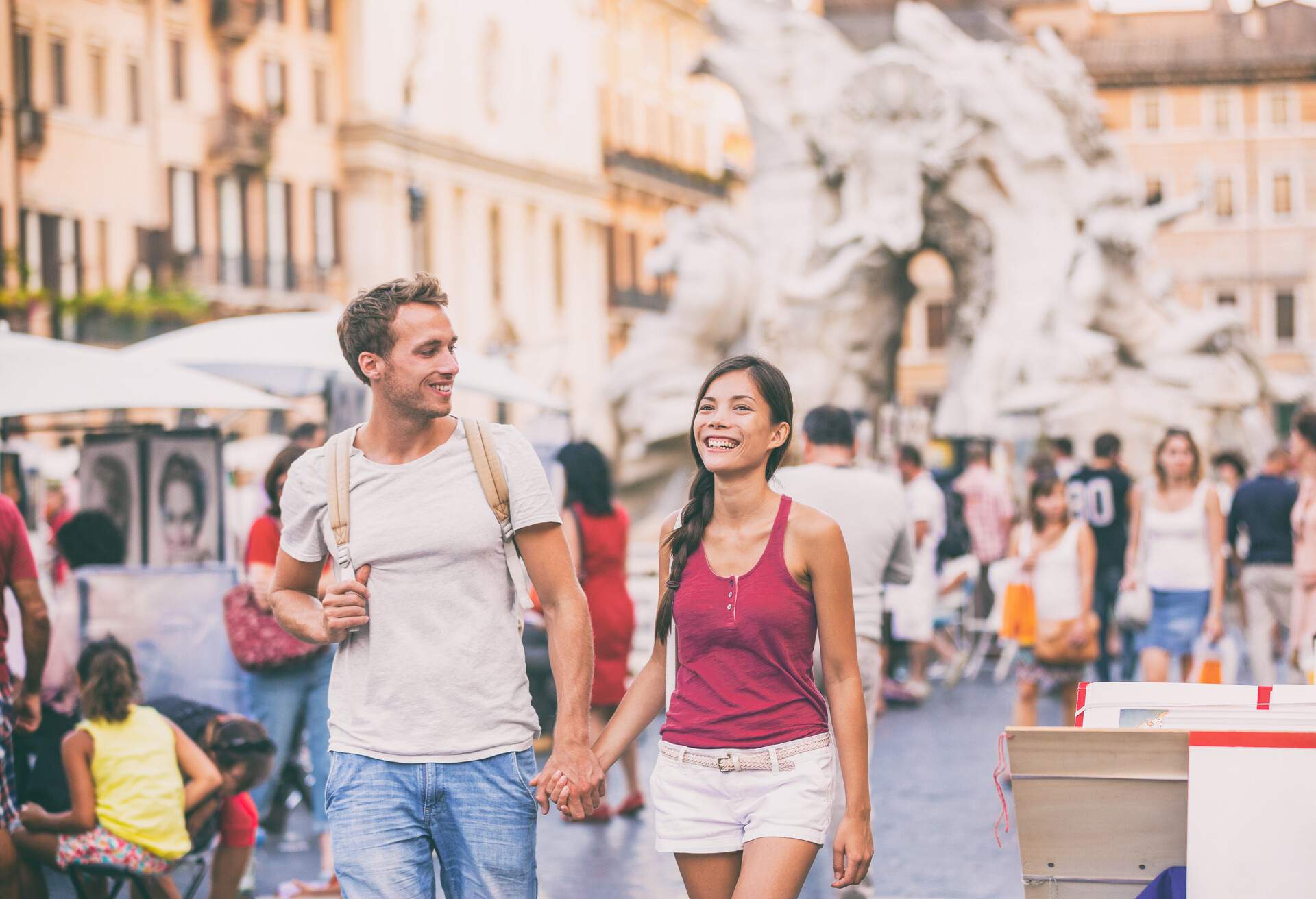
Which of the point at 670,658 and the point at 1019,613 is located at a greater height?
the point at 670,658

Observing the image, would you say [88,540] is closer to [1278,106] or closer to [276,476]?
[276,476]

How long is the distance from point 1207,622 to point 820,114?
11.7 metres

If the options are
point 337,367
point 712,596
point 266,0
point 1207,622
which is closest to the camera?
point 712,596

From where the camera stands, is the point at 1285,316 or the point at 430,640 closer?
the point at 430,640

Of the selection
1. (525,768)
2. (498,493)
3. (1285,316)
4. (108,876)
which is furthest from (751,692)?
(1285,316)

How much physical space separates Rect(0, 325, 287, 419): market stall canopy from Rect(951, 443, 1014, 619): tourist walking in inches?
258

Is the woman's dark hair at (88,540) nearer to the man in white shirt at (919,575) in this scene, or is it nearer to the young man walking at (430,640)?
the young man walking at (430,640)

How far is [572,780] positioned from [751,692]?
0.42 meters

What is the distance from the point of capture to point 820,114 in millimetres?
A: 20453

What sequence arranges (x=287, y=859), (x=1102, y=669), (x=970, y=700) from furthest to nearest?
(x=970, y=700) → (x=1102, y=669) → (x=287, y=859)

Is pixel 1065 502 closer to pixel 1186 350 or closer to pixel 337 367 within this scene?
pixel 337 367

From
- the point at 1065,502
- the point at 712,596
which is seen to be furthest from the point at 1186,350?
the point at 712,596

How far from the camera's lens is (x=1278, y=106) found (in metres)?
62.2

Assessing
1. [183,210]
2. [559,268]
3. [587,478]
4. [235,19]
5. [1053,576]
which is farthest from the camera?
[559,268]
